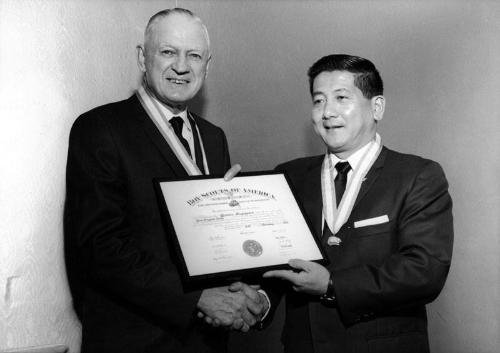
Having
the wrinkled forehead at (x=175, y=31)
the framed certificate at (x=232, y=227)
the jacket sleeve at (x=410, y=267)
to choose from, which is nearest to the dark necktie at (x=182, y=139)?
the framed certificate at (x=232, y=227)

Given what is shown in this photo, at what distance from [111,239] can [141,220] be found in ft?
0.58

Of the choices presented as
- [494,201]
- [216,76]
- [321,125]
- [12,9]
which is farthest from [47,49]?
[494,201]

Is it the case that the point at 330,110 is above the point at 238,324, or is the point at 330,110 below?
above

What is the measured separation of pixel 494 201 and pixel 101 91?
86.6 inches

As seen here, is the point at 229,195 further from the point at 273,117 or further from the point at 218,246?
the point at 273,117

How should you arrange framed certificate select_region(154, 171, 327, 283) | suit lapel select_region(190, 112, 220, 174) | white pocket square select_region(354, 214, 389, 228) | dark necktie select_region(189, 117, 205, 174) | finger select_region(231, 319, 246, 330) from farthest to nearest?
suit lapel select_region(190, 112, 220, 174) → dark necktie select_region(189, 117, 205, 174) → white pocket square select_region(354, 214, 389, 228) → finger select_region(231, 319, 246, 330) → framed certificate select_region(154, 171, 327, 283)

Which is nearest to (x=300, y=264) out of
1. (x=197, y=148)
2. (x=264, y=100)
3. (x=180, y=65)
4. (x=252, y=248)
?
(x=252, y=248)

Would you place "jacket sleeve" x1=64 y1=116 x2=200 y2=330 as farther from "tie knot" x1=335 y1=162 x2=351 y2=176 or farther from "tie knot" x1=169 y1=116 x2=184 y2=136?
"tie knot" x1=335 y1=162 x2=351 y2=176

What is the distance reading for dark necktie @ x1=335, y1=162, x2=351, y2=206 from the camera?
2.24 meters

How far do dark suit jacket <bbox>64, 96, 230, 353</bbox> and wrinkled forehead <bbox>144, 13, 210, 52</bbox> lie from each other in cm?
37

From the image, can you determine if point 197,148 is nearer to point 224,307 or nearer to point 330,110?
point 330,110

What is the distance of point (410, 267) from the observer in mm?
1989

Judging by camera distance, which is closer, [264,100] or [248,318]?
[248,318]

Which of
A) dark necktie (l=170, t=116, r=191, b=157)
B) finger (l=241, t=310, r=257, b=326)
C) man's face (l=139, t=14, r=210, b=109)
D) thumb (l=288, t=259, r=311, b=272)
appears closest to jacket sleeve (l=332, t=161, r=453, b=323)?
thumb (l=288, t=259, r=311, b=272)
